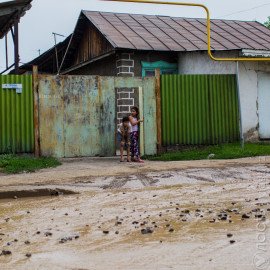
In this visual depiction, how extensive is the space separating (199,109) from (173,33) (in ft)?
13.9

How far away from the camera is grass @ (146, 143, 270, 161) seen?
433 inches

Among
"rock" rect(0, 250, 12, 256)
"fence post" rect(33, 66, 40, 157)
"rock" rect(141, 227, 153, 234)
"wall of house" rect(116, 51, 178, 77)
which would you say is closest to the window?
"wall of house" rect(116, 51, 178, 77)

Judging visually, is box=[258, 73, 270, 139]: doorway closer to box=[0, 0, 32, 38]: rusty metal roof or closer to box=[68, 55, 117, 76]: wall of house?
box=[68, 55, 117, 76]: wall of house

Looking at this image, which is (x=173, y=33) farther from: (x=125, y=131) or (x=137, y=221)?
(x=137, y=221)

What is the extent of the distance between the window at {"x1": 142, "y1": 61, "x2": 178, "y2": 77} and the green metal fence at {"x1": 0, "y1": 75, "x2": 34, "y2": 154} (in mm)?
4122

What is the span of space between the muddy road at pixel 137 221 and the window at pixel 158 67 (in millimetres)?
6401

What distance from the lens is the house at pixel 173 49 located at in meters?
13.2

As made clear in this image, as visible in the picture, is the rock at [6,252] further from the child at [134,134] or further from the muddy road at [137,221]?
the child at [134,134]

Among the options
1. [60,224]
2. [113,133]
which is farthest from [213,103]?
[60,224]

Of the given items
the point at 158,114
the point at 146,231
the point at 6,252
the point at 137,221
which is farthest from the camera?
the point at 158,114

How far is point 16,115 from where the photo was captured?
35.8 feet

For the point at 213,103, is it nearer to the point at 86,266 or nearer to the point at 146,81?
the point at 146,81

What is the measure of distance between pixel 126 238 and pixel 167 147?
8242 mm

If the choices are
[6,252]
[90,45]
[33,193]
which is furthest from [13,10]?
[6,252]
